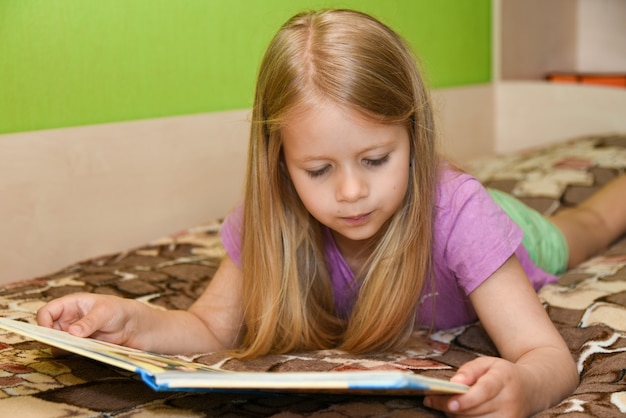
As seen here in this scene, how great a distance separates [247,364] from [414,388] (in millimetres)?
353

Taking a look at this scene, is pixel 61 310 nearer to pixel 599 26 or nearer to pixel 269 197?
pixel 269 197

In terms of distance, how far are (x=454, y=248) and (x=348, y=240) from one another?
16 cm

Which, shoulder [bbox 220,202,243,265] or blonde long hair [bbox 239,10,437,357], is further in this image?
shoulder [bbox 220,202,243,265]

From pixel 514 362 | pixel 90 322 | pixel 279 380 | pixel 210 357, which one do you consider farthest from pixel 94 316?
pixel 514 362

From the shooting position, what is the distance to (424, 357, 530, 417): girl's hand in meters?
0.77

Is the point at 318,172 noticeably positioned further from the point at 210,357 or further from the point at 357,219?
the point at 210,357

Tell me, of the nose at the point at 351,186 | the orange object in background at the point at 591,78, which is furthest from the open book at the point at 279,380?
the orange object in background at the point at 591,78

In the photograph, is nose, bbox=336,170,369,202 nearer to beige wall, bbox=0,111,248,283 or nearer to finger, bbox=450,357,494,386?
finger, bbox=450,357,494,386

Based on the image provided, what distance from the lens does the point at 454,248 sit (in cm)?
104

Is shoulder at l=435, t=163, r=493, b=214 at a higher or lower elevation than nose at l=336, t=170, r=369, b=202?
lower

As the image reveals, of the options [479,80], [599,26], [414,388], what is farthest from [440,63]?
[414,388]

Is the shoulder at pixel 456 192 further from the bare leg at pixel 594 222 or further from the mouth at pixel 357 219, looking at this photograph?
the bare leg at pixel 594 222

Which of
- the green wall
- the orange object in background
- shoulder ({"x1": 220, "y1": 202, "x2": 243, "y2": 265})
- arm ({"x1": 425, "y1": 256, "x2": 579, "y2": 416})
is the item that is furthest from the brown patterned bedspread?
the orange object in background

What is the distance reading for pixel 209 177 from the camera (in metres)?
1.69
